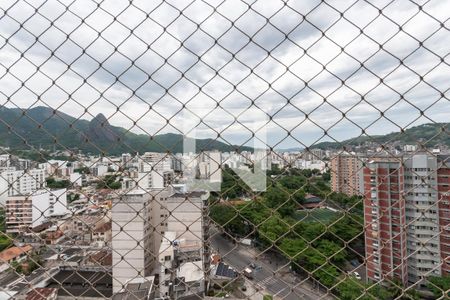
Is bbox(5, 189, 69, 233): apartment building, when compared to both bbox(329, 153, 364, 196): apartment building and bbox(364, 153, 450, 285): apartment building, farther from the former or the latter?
bbox(364, 153, 450, 285): apartment building

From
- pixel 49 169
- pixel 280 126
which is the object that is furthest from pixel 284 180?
pixel 49 169

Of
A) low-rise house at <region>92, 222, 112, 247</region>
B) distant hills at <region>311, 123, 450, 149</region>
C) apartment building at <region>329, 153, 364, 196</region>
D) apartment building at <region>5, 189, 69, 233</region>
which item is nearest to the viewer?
distant hills at <region>311, 123, 450, 149</region>

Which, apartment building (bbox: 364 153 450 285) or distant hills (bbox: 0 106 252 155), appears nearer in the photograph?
apartment building (bbox: 364 153 450 285)

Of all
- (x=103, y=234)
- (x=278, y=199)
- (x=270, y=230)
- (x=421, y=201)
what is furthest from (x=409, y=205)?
(x=103, y=234)

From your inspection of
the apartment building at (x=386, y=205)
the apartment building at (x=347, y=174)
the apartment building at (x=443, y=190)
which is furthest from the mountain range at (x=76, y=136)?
the apartment building at (x=443, y=190)

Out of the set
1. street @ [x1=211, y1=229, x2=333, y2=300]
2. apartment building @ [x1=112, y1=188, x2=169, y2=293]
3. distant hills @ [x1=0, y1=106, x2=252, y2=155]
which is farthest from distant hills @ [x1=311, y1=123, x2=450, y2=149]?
apartment building @ [x1=112, y1=188, x2=169, y2=293]

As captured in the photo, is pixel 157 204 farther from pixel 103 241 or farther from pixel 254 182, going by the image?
pixel 254 182

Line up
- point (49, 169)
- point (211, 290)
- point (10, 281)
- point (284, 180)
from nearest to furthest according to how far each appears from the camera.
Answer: point (284, 180), point (49, 169), point (211, 290), point (10, 281)

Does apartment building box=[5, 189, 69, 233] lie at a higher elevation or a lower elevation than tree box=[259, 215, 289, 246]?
higher
